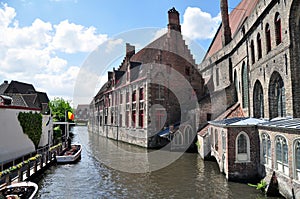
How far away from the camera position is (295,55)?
1202 cm

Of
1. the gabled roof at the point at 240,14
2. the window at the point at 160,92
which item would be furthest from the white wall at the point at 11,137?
the gabled roof at the point at 240,14

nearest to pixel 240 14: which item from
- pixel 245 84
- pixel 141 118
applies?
pixel 245 84

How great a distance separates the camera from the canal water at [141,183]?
1212cm

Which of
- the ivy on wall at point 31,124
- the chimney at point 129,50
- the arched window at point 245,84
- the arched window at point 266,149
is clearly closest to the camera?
the arched window at point 266,149

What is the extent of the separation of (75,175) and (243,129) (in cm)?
1084

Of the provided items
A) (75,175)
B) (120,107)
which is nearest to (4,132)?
(75,175)

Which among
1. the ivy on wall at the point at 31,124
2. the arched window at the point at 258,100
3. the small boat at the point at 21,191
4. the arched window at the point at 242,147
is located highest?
the arched window at the point at 258,100

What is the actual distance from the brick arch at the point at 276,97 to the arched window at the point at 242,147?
7.57 ft

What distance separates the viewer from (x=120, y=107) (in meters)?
39.0

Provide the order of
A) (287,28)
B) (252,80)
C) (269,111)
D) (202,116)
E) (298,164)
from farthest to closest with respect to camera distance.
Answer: (202,116), (252,80), (269,111), (287,28), (298,164)

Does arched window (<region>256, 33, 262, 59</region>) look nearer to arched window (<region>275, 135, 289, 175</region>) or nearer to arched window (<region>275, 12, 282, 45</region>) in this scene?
arched window (<region>275, 12, 282, 45</region>)

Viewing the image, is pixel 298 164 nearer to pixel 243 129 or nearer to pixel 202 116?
pixel 243 129

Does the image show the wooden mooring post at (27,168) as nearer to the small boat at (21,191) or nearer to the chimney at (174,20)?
the small boat at (21,191)

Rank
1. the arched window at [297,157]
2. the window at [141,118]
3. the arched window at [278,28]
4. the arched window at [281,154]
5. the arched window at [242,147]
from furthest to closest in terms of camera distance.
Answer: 1. the window at [141,118]
2. the arched window at [278,28]
3. the arched window at [242,147]
4. the arched window at [281,154]
5. the arched window at [297,157]
